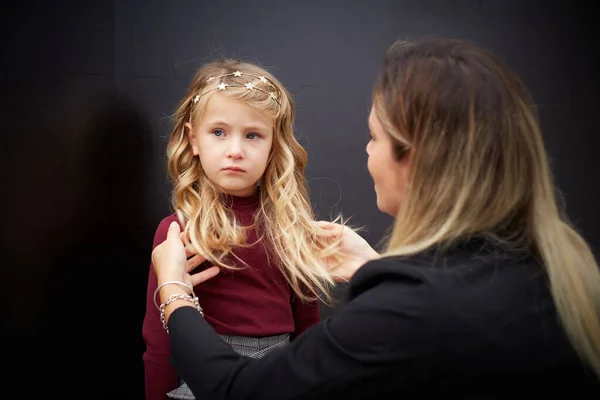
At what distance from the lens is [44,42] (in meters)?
2.42

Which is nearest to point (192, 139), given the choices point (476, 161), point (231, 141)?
point (231, 141)

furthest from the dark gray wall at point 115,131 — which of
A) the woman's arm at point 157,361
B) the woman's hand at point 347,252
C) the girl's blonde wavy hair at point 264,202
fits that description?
the woman's arm at point 157,361

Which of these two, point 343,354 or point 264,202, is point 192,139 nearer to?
point 264,202

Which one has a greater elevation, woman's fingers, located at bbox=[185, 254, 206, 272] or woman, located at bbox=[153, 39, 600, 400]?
woman, located at bbox=[153, 39, 600, 400]

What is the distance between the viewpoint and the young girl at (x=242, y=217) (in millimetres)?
2029

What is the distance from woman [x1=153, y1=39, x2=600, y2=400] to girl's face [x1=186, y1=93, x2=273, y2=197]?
0.58 metres

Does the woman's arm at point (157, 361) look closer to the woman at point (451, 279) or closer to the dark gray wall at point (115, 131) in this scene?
the woman at point (451, 279)

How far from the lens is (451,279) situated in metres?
1.33

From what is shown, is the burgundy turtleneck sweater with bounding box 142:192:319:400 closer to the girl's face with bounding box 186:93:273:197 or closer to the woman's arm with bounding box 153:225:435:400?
the girl's face with bounding box 186:93:273:197

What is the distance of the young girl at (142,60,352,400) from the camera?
6.66ft

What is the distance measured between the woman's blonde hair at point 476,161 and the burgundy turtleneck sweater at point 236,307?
0.71 metres

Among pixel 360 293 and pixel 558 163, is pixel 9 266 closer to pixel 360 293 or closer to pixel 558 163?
pixel 360 293

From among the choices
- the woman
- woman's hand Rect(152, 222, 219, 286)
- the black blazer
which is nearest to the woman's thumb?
woman's hand Rect(152, 222, 219, 286)

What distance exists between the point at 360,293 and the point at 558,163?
1.81 meters
